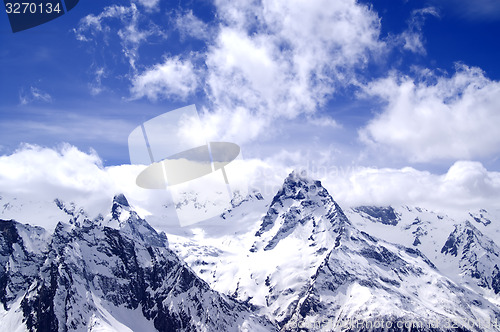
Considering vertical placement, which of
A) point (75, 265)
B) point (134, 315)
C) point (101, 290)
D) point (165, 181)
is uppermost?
point (165, 181)

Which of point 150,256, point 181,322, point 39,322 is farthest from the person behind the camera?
point 150,256

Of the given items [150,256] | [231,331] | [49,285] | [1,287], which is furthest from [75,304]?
[231,331]

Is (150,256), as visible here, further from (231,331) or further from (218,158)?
(218,158)

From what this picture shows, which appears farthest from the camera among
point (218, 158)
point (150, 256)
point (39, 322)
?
point (150, 256)

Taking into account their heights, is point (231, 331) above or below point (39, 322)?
below

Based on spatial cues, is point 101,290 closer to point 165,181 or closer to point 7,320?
point 7,320

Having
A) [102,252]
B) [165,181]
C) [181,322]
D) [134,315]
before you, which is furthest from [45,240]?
[165,181]

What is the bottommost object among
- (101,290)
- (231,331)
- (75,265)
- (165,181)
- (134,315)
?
(231,331)

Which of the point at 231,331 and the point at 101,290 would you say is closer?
the point at 101,290

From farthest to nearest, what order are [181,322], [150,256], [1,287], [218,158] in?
[150,256] < [181,322] < [1,287] < [218,158]
